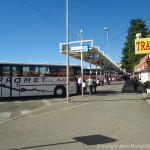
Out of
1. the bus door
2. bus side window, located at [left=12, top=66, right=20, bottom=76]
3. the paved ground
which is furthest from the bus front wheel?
the paved ground

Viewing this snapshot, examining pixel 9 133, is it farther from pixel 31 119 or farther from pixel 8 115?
pixel 8 115

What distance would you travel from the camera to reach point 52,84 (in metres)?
23.9

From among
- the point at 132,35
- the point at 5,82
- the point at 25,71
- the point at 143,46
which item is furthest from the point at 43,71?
the point at 132,35

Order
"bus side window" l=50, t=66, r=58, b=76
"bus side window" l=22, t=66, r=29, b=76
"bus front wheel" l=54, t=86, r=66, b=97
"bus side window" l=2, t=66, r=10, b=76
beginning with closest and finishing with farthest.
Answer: "bus side window" l=2, t=66, r=10, b=76
"bus side window" l=22, t=66, r=29, b=76
"bus side window" l=50, t=66, r=58, b=76
"bus front wheel" l=54, t=86, r=66, b=97

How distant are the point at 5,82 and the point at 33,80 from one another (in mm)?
2288

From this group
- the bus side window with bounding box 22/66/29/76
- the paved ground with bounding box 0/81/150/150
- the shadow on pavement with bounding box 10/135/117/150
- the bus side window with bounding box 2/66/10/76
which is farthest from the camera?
the bus side window with bounding box 22/66/29/76

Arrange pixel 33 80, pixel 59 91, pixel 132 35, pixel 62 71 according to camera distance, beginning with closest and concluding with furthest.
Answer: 1. pixel 33 80
2. pixel 59 91
3. pixel 62 71
4. pixel 132 35

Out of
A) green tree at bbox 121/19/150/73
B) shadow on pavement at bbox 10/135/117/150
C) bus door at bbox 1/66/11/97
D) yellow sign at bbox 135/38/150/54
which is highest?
green tree at bbox 121/19/150/73

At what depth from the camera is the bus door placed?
2140 centimetres

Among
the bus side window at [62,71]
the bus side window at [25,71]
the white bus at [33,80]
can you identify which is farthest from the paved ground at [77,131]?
the bus side window at [62,71]

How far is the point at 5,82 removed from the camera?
21438mm

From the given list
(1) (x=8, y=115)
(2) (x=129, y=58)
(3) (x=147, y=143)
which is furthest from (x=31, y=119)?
(2) (x=129, y=58)

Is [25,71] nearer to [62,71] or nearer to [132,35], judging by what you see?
[62,71]

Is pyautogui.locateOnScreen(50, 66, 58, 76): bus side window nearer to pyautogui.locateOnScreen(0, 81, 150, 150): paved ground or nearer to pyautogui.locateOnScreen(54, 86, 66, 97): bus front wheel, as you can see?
pyautogui.locateOnScreen(54, 86, 66, 97): bus front wheel
